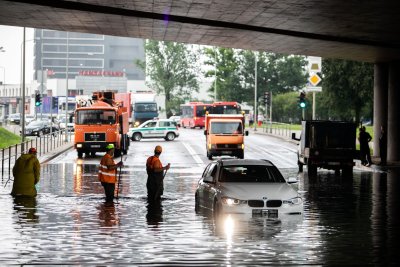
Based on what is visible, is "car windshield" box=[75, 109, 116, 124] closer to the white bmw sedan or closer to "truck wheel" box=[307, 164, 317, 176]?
"truck wheel" box=[307, 164, 317, 176]

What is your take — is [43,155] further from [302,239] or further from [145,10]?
[302,239]

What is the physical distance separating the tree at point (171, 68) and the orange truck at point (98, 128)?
111859 mm

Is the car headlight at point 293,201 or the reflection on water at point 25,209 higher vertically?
the car headlight at point 293,201

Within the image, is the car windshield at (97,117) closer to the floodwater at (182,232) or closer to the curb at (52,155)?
the curb at (52,155)

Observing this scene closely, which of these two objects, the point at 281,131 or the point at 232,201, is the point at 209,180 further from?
the point at 281,131

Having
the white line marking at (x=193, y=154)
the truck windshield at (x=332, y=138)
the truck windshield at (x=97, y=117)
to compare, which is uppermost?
the truck windshield at (x=97, y=117)

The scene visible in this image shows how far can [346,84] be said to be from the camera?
7612 centimetres

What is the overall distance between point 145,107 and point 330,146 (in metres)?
62.1

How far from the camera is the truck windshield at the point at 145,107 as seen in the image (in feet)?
334

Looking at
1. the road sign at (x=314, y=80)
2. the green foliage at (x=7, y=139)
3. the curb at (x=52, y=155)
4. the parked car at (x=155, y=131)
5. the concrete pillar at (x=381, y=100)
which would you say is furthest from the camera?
the parked car at (x=155, y=131)

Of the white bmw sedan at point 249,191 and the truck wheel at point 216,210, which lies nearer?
the white bmw sedan at point 249,191

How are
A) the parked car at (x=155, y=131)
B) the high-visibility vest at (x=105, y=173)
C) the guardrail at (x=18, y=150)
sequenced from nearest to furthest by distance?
the high-visibility vest at (x=105, y=173) < the guardrail at (x=18, y=150) < the parked car at (x=155, y=131)

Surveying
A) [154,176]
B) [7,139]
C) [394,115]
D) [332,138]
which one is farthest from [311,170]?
[7,139]

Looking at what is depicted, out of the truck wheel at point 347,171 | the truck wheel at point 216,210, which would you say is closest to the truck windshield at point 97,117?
the truck wheel at point 347,171
